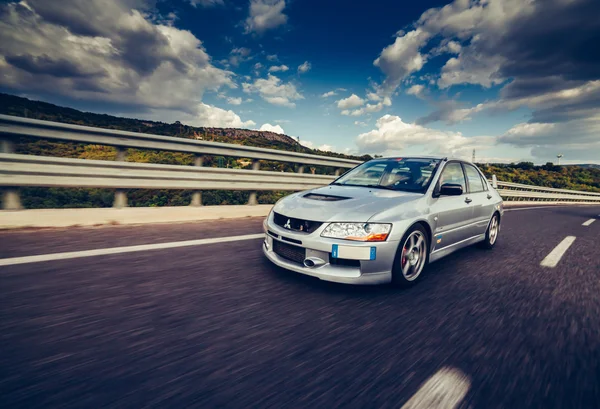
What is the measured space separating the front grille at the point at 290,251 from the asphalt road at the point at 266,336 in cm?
24

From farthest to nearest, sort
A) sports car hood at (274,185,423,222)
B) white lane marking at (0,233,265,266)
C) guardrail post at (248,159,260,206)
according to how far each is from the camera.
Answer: guardrail post at (248,159,260,206) → white lane marking at (0,233,265,266) → sports car hood at (274,185,423,222)

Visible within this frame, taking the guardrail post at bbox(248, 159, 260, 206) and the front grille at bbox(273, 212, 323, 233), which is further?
the guardrail post at bbox(248, 159, 260, 206)

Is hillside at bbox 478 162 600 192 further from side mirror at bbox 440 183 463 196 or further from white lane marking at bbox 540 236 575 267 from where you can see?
side mirror at bbox 440 183 463 196

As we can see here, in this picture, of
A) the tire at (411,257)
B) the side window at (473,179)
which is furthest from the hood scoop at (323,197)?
the side window at (473,179)

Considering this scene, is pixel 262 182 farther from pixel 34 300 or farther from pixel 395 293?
pixel 34 300

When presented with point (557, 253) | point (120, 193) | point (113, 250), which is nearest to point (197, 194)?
point (120, 193)

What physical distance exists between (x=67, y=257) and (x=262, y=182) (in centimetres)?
401

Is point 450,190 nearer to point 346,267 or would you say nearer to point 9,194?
point 346,267

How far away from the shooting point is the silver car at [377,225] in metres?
2.89

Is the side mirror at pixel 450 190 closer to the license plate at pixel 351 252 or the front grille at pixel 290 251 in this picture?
the license plate at pixel 351 252

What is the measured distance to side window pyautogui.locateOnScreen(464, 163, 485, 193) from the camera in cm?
492

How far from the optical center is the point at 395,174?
4309 mm

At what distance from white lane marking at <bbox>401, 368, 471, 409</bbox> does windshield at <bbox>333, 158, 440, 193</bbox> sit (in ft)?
7.52

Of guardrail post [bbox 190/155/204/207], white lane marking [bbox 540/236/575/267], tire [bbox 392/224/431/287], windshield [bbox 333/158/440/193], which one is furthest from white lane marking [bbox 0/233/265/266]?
white lane marking [bbox 540/236/575/267]
